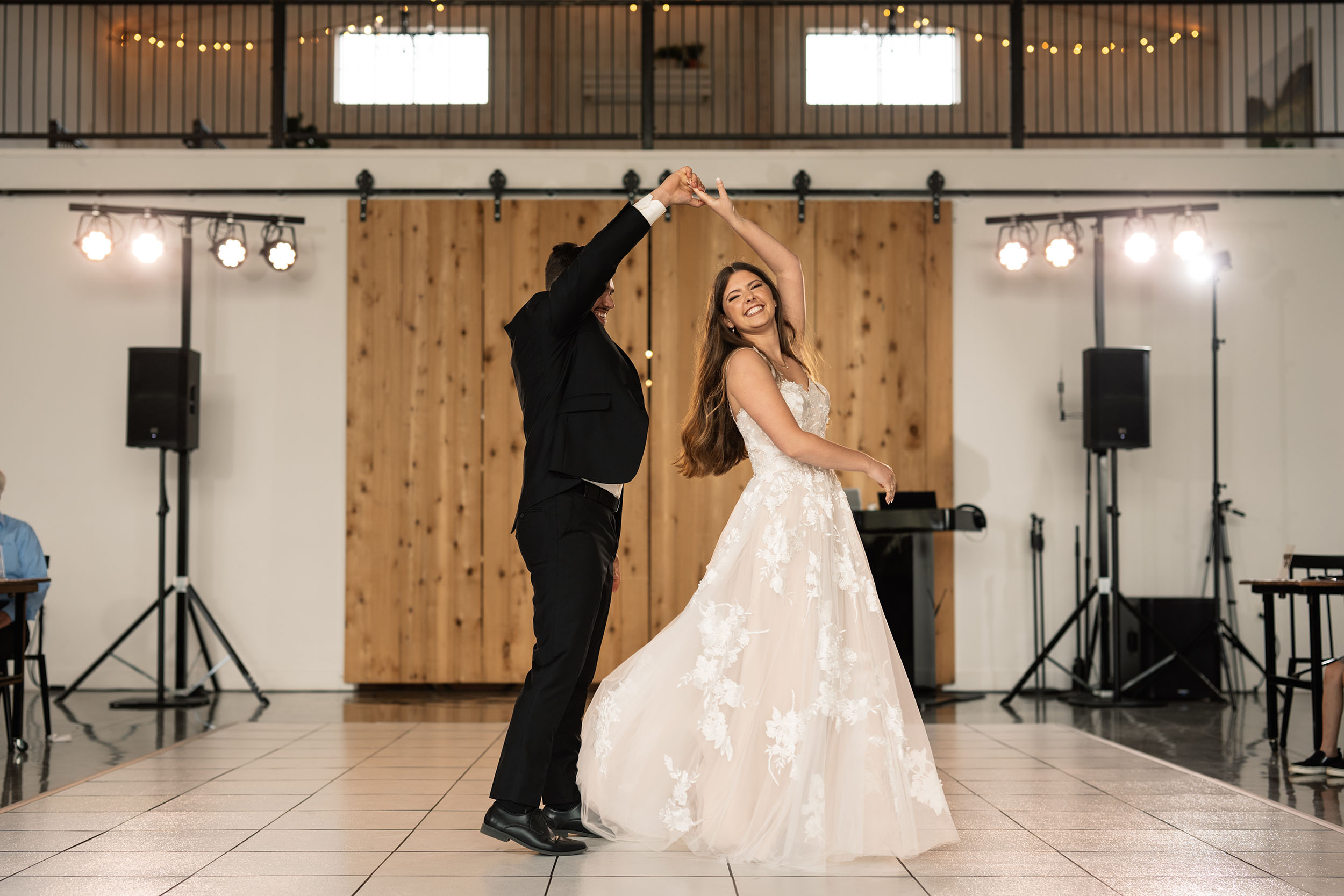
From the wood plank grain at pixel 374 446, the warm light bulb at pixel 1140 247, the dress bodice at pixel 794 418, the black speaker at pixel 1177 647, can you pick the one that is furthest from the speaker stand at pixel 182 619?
the warm light bulb at pixel 1140 247

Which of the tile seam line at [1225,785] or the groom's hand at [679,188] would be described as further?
the tile seam line at [1225,785]

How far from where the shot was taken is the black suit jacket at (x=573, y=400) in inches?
105

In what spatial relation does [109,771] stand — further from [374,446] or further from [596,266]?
[374,446]

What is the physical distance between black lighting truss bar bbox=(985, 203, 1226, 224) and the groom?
414cm

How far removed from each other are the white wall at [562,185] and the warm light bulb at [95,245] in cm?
44

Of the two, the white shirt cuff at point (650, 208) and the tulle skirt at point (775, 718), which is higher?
the white shirt cuff at point (650, 208)

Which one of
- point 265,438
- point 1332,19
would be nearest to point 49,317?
point 265,438

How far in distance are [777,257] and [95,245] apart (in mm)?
4944

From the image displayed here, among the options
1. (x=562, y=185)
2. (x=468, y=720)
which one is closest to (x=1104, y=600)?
(x=468, y=720)

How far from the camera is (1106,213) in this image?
614 cm

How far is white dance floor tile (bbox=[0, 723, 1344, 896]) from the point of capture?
242 cm

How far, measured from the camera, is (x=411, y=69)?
28.4 feet

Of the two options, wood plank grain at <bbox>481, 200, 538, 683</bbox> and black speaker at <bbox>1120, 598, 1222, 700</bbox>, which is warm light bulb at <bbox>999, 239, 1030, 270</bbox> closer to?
black speaker at <bbox>1120, 598, 1222, 700</bbox>

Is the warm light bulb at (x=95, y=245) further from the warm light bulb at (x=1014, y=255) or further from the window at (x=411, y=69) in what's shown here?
the warm light bulb at (x=1014, y=255)
